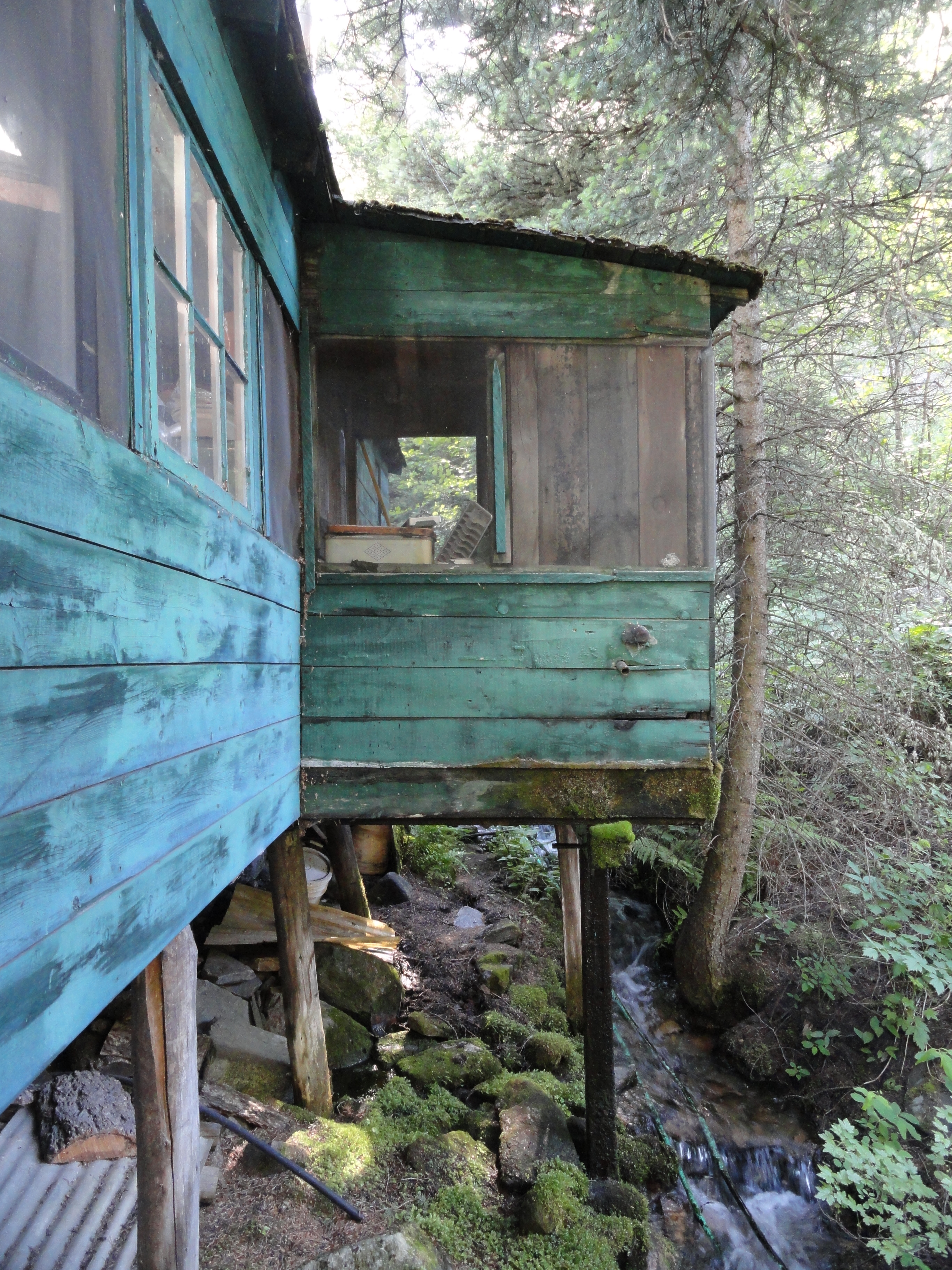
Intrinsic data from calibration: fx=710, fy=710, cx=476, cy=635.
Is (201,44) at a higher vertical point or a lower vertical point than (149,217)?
higher

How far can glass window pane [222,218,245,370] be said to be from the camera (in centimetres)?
255

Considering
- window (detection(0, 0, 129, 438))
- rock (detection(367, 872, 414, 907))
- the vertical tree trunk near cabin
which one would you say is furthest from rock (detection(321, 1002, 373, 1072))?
window (detection(0, 0, 129, 438))

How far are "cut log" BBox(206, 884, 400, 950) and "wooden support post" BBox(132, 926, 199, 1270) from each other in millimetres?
2837

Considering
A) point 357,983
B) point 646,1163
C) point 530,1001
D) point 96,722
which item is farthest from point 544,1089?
point 96,722

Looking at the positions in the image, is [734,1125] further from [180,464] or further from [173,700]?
[180,464]

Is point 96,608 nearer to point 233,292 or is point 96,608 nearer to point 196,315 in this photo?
point 196,315

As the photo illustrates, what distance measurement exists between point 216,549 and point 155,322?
66 centimetres

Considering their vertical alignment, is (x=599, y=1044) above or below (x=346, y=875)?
below

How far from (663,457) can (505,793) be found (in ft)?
6.54

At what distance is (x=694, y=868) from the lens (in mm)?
7062

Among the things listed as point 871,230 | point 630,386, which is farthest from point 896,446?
point 630,386

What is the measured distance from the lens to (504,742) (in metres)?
3.74

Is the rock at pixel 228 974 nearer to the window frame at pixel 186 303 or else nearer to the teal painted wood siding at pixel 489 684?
the teal painted wood siding at pixel 489 684

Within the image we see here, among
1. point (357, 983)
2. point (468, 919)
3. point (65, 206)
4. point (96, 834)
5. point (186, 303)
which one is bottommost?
point (468, 919)
